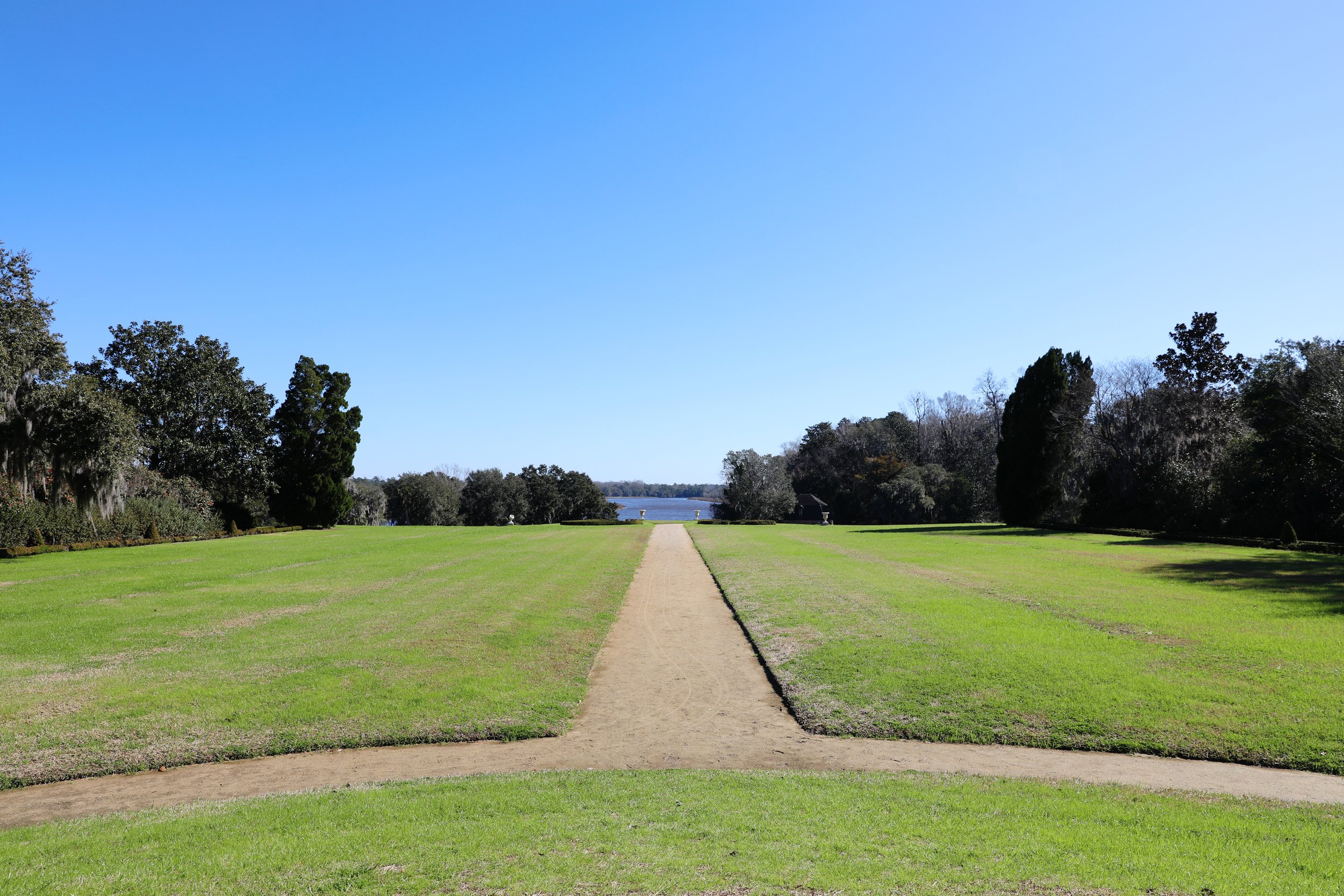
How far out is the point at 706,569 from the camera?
24203 mm

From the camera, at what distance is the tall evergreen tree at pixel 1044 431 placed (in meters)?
40.6

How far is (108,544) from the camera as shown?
2855 centimetres

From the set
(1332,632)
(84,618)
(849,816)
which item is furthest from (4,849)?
(1332,632)

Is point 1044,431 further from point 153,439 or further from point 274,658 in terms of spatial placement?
point 153,439

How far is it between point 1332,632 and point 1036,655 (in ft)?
17.1

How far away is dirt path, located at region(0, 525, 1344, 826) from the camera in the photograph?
6707mm

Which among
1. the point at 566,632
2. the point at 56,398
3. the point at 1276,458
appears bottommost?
the point at 566,632

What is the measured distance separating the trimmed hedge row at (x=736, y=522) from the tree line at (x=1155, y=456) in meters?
9.21

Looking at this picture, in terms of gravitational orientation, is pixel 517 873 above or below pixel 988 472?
below

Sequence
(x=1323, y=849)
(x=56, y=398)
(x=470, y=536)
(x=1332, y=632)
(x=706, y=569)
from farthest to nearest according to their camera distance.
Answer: (x=470, y=536) < (x=56, y=398) < (x=706, y=569) < (x=1332, y=632) < (x=1323, y=849)

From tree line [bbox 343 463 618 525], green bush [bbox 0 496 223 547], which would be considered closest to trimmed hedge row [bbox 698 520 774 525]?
tree line [bbox 343 463 618 525]

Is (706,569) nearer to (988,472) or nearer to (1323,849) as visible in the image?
(1323,849)

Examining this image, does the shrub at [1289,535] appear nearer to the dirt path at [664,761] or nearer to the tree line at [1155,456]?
the tree line at [1155,456]

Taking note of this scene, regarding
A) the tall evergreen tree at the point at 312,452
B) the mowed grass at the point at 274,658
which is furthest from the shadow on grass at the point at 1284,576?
the tall evergreen tree at the point at 312,452
